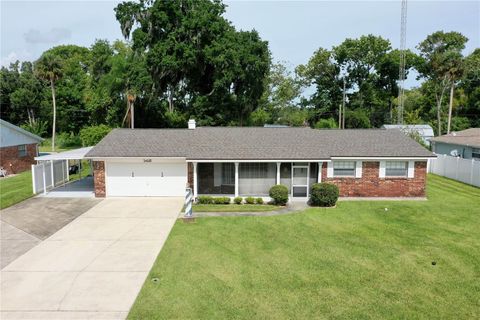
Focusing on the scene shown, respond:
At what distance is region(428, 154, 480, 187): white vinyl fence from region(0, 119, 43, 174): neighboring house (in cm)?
3302

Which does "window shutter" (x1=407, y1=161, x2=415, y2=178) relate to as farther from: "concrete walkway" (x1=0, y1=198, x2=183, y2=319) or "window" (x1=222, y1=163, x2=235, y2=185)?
"concrete walkway" (x1=0, y1=198, x2=183, y2=319)

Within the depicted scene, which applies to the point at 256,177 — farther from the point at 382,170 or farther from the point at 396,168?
the point at 396,168

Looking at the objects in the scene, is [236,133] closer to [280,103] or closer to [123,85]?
[123,85]

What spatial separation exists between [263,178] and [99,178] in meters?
9.17

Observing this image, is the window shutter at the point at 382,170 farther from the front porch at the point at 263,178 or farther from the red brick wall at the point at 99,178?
the red brick wall at the point at 99,178

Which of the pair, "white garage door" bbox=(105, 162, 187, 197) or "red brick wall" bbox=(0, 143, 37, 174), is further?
"red brick wall" bbox=(0, 143, 37, 174)

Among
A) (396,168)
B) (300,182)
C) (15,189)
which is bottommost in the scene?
(15,189)

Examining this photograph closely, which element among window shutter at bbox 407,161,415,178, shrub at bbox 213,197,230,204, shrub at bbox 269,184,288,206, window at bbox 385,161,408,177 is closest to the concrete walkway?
shrub at bbox 213,197,230,204

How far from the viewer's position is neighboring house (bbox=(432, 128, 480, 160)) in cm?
2870

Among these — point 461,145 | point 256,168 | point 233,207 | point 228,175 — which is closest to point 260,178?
point 256,168

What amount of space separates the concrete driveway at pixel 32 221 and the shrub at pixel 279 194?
30.6 feet

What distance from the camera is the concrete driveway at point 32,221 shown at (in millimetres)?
14180

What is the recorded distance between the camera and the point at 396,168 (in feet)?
71.0

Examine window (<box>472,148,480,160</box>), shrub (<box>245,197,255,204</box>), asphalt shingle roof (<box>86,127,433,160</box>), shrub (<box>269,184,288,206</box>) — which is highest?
asphalt shingle roof (<box>86,127,433,160</box>)
